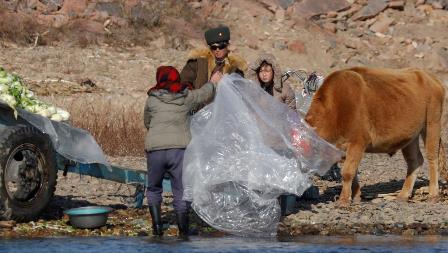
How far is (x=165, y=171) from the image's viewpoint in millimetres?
14000

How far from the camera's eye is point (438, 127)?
17.9m

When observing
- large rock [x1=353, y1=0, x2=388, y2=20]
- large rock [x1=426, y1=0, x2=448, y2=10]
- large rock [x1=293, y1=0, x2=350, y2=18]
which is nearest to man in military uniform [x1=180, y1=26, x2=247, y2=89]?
large rock [x1=293, y1=0, x2=350, y2=18]

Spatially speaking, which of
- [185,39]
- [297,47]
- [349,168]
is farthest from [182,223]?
[297,47]

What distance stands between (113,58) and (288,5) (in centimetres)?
802

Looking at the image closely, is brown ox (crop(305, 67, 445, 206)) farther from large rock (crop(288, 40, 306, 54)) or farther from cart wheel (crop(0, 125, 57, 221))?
large rock (crop(288, 40, 306, 54))

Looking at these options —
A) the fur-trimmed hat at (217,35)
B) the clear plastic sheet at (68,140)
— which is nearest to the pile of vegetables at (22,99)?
the clear plastic sheet at (68,140)

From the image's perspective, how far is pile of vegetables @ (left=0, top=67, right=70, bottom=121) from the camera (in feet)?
46.6

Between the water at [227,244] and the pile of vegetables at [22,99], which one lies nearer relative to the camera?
the water at [227,244]

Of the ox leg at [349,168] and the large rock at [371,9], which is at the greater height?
the large rock at [371,9]

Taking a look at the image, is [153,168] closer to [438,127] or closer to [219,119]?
[219,119]

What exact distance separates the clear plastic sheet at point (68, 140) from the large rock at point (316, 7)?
80.9 feet

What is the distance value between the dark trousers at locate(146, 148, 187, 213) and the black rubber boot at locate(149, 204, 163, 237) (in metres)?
0.06

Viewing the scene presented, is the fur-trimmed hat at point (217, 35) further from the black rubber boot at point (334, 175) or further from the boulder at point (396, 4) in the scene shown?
the boulder at point (396, 4)

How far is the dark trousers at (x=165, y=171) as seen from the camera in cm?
1383
